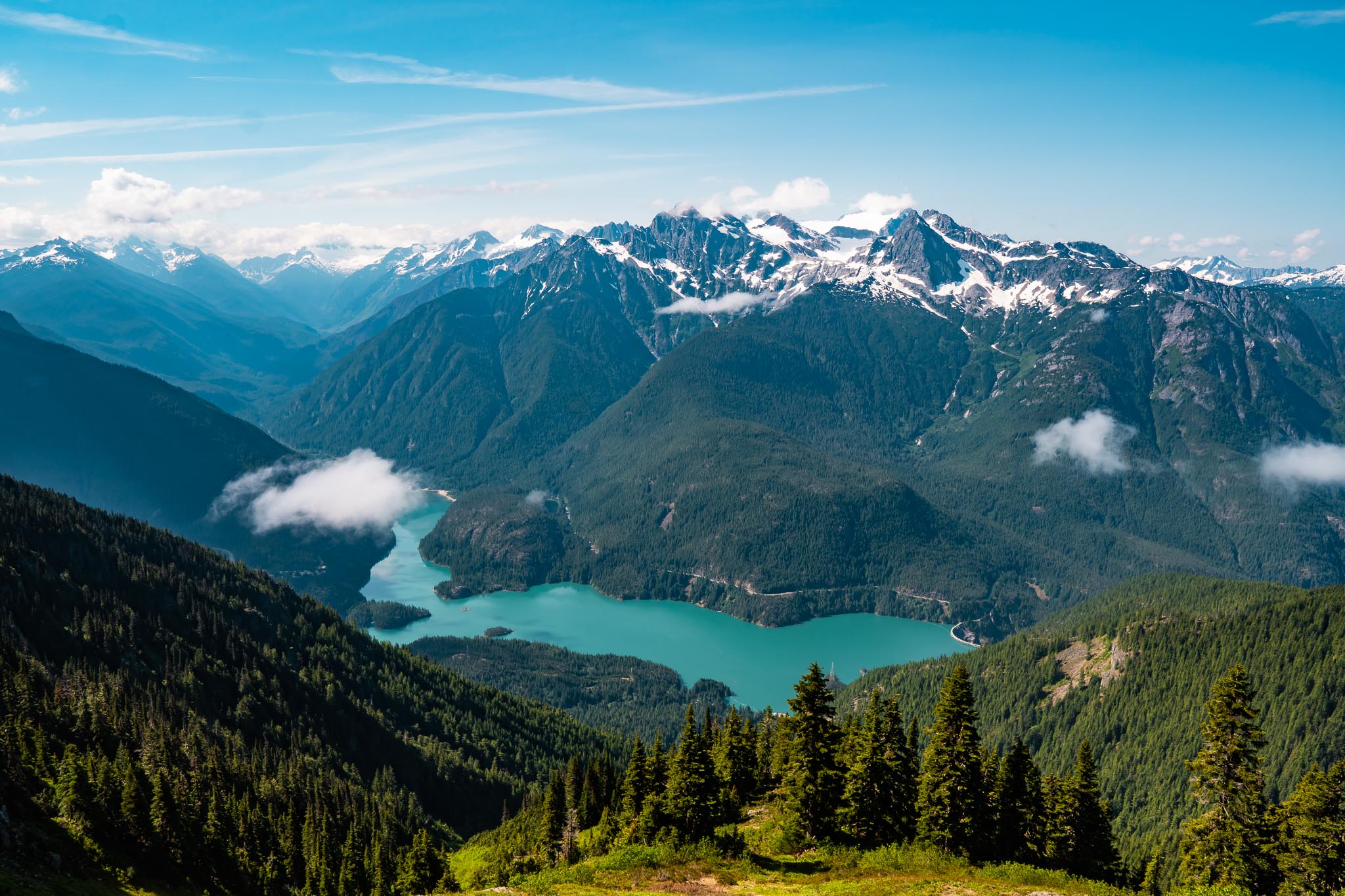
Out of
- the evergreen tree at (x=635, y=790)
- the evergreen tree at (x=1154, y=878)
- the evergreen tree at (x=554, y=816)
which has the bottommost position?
the evergreen tree at (x=1154, y=878)

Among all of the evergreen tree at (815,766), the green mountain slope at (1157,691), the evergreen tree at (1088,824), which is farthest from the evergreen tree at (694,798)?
the green mountain slope at (1157,691)

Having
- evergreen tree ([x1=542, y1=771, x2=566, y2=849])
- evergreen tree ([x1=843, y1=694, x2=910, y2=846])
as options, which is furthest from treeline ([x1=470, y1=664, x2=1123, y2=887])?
evergreen tree ([x1=542, y1=771, x2=566, y2=849])

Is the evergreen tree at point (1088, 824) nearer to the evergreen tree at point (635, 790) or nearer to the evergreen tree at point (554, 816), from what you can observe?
the evergreen tree at point (635, 790)

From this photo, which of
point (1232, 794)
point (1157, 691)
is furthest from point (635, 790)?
point (1157, 691)

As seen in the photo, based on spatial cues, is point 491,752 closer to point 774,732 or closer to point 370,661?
point 370,661

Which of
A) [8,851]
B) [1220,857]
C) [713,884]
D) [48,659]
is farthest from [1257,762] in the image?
[48,659]

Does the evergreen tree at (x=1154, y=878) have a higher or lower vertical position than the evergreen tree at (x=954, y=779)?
lower

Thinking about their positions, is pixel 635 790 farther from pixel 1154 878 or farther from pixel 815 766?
pixel 1154 878
